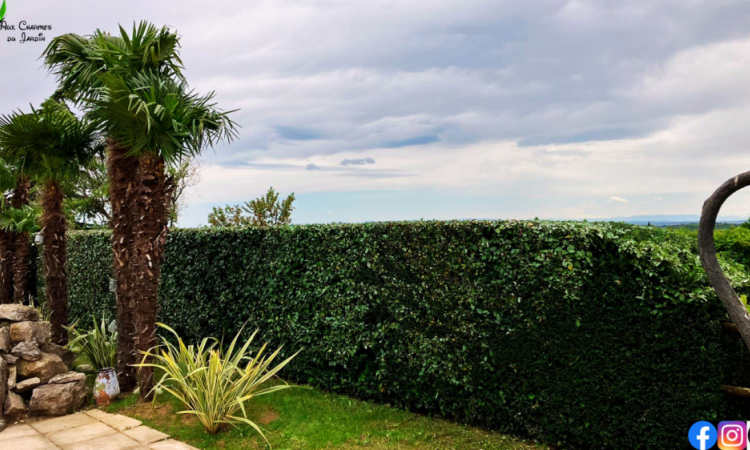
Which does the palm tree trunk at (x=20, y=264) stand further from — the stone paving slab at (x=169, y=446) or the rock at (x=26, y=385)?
the stone paving slab at (x=169, y=446)

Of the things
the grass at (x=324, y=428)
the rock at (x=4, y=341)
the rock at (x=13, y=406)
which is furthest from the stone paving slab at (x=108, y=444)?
the rock at (x=4, y=341)

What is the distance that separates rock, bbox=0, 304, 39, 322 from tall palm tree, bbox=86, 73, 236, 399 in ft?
5.89

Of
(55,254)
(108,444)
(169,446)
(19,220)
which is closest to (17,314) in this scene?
(55,254)

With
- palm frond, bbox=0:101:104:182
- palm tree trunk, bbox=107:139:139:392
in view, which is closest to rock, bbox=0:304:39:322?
palm tree trunk, bbox=107:139:139:392

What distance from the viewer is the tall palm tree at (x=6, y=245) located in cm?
1024

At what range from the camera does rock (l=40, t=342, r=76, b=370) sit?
6236 millimetres

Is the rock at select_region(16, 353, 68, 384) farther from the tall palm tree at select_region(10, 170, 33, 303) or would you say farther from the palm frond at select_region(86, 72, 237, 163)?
the tall palm tree at select_region(10, 170, 33, 303)

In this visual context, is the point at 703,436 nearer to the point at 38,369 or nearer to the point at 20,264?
the point at 38,369

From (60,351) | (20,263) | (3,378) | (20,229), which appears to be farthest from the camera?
(20,263)

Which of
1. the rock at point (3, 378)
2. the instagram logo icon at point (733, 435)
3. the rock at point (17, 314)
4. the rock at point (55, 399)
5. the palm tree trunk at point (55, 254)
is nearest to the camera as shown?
the instagram logo icon at point (733, 435)

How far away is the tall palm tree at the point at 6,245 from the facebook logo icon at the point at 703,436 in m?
12.6

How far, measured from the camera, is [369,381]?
5715mm

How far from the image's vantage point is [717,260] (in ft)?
11.8

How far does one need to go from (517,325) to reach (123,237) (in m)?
5.06
